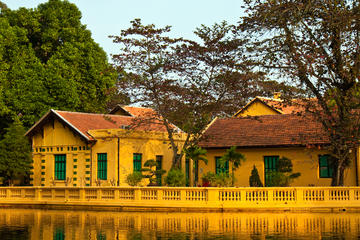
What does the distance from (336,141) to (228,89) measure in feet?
27.8

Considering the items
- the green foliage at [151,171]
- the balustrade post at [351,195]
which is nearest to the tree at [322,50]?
the balustrade post at [351,195]

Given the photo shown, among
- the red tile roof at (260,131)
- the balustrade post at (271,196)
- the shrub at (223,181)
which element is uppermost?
the red tile roof at (260,131)

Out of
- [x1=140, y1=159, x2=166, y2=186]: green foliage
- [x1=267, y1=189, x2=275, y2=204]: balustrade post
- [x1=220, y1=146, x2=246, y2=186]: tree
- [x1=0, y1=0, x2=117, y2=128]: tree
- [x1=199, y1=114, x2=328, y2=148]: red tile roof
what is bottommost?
[x1=267, y1=189, x2=275, y2=204]: balustrade post

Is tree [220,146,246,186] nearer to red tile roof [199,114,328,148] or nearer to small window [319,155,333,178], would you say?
red tile roof [199,114,328,148]

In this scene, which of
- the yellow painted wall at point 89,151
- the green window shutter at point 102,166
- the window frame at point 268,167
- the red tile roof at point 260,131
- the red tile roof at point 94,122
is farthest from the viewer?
the red tile roof at point 94,122

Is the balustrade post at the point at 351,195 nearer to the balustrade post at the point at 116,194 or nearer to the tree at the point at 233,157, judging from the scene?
the tree at the point at 233,157

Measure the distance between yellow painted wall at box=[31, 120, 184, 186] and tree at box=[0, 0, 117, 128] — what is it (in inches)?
208

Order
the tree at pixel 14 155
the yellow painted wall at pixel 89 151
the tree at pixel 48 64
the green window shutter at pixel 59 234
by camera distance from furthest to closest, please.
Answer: the tree at pixel 48 64
the tree at pixel 14 155
the yellow painted wall at pixel 89 151
the green window shutter at pixel 59 234

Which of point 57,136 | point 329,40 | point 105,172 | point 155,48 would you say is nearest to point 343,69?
point 329,40

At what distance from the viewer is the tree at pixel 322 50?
88.8 feet

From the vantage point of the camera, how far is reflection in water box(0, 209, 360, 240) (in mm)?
17953

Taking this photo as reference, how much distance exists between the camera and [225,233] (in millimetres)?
18453

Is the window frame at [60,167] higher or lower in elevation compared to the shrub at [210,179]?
higher

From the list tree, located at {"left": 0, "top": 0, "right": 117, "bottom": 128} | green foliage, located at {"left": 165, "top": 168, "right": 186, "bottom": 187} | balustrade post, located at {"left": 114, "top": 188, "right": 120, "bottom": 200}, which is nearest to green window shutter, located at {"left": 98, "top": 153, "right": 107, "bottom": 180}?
green foliage, located at {"left": 165, "top": 168, "right": 186, "bottom": 187}
